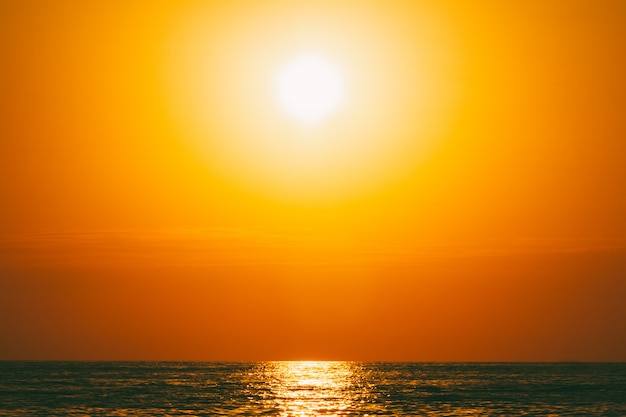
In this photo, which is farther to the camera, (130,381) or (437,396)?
(130,381)

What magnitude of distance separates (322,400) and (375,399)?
6809 mm

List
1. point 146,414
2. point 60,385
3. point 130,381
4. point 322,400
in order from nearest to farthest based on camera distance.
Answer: point 146,414 < point 322,400 < point 60,385 < point 130,381

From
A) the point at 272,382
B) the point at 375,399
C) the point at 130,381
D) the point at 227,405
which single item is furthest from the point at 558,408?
the point at 130,381

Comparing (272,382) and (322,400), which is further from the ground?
(272,382)

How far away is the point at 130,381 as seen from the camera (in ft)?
441

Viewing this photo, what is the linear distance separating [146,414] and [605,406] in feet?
140

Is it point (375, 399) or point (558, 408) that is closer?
point (558, 408)

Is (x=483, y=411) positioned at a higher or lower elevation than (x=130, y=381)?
lower

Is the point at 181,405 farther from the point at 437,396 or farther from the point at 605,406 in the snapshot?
the point at 605,406

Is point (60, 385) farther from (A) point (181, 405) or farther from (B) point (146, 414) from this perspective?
(B) point (146, 414)

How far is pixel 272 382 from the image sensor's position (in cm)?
13812

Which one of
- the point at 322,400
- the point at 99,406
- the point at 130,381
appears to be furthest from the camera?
the point at 130,381

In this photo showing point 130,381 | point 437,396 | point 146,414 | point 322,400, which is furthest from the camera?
point 130,381

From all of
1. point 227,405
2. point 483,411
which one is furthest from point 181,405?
point 483,411
